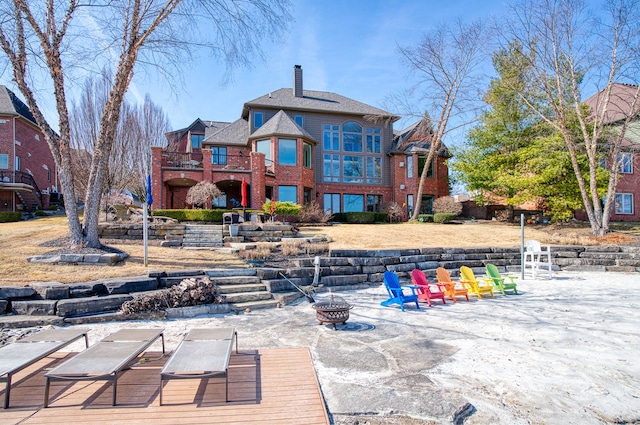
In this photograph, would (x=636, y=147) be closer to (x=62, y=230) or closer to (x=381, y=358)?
(x=381, y=358)

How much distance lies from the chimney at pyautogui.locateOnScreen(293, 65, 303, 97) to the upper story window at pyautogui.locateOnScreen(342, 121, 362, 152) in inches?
163

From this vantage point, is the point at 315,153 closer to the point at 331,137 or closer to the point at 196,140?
the point at 331,137

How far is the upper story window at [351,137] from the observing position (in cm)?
2602

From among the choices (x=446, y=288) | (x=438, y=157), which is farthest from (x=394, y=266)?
(x=438, y=157)

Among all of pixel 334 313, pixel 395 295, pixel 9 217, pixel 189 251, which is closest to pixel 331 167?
pixel 189 251

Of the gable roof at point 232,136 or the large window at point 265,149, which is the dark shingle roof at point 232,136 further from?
the large window at point 265,149

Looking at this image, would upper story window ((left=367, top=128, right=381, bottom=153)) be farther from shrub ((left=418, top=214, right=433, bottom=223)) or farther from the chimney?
shrub ((left=418, top=214, right=433, bottom=223))

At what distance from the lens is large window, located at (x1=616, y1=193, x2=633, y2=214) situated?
24484 millimetres

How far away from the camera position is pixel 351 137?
26172 millimetres

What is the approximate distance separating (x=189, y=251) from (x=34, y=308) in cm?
555

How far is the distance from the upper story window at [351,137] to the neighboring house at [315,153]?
71 millimetres

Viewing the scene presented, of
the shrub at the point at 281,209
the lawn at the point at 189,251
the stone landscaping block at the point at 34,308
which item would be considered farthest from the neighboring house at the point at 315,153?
the stone landscaping block at the point at 34,308

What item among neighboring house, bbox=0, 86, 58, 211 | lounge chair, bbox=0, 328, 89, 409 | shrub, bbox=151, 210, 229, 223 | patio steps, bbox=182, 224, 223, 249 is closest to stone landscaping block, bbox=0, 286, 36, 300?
lounge chair, bbox=0, 328, 89, 409

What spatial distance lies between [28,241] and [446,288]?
12.6 meters
